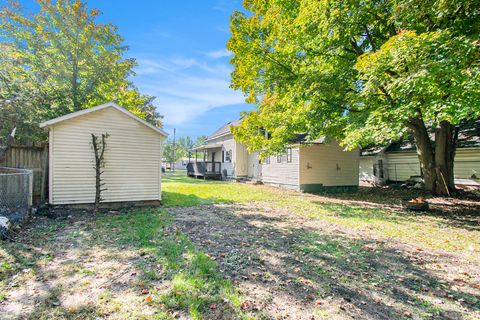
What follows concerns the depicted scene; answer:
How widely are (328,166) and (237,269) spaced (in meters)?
12.1

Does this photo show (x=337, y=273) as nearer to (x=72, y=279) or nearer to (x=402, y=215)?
(x=72, y=279)

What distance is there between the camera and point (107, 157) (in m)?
7.85

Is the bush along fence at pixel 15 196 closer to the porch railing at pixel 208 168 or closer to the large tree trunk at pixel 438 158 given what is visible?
the large tree trunk at pixel 438 158

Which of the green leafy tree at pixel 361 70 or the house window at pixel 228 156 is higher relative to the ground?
the green leafy tree at pixel 361 70

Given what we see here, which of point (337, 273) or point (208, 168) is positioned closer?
point (337, 273)

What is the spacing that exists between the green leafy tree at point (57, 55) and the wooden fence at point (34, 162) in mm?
4527

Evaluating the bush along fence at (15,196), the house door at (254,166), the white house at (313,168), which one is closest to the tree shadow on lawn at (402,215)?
the white house at (313,168)

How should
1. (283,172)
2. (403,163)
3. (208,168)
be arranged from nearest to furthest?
(283,172), (403,163), (208,168)

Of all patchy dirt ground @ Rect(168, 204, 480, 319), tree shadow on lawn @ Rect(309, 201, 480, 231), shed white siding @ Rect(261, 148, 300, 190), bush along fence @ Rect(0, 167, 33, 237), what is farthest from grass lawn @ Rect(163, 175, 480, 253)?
shed white siding @ Rect(261, 148, 300, 190)

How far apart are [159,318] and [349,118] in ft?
31.0

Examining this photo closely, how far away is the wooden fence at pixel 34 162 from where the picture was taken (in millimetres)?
7215

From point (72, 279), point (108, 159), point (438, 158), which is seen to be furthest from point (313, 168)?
point (72, 279)

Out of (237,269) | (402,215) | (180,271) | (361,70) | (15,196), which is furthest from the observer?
(402,215)

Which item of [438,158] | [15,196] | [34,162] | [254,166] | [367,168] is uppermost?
[438,158]
